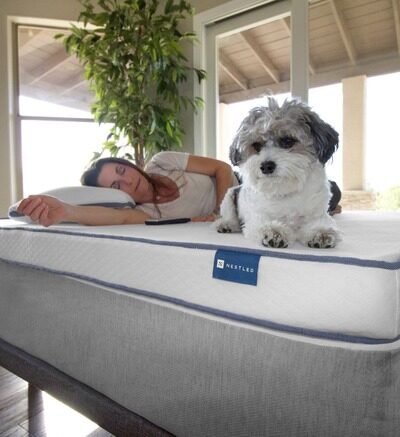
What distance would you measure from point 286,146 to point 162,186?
90 cm

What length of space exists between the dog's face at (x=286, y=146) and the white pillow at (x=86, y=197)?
2.15ft

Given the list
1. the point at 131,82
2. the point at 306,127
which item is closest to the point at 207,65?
the point at 131,82

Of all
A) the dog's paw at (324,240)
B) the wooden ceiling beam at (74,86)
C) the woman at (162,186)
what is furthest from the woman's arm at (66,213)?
the wooden ceiling beam at (74,86)

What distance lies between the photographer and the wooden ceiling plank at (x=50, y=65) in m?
3.86

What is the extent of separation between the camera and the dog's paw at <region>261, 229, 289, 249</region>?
90 centimetres

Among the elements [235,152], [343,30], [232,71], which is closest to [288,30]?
[343,30]

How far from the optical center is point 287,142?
1.15 m

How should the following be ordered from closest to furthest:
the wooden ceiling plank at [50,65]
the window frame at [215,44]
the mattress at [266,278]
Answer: the mattress at [266,278]
the window frame at [215,44]
the wooden ceiling plank at [50,65]

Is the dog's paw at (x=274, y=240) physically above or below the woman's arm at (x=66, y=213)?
below

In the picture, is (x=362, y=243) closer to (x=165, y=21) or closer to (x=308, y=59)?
(x=308, y=59)

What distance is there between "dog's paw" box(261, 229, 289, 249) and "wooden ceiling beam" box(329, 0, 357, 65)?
8.65ft

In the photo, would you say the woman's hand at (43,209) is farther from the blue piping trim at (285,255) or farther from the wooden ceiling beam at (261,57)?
the wooden ceiling beam at (261,57)

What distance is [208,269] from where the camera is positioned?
0.86 m

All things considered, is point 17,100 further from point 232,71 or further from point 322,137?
point 322,137
